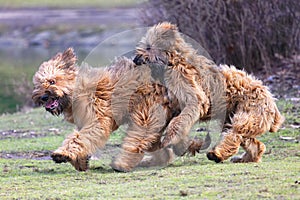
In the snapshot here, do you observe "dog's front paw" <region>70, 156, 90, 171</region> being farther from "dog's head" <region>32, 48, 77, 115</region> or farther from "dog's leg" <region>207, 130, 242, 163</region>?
"dog's leg" <region>207, 130, 242, 163</region>

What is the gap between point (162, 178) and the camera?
349 inches

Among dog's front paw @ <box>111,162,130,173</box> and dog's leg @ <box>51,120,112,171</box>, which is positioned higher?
dog's leg @ <box>51,120,112,171</box>

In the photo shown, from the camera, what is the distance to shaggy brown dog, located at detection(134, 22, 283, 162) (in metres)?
9.62

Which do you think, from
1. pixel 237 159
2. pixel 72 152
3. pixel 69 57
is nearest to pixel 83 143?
pixel 72 152

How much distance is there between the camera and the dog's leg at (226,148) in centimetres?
965

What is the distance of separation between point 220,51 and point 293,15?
1.88 metres

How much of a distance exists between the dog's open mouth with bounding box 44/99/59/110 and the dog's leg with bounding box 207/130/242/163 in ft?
6.60

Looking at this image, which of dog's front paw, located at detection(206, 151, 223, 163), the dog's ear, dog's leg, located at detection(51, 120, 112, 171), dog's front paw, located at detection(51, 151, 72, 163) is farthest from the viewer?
the dog's ear

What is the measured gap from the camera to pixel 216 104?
32.8ft

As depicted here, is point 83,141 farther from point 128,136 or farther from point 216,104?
point 216,104

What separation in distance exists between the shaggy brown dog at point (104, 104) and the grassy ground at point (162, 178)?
33 cm

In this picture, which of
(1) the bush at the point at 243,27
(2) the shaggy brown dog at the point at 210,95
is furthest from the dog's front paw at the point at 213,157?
(1) the bush at the point at 243,27

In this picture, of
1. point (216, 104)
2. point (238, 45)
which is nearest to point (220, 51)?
point (238, 45)

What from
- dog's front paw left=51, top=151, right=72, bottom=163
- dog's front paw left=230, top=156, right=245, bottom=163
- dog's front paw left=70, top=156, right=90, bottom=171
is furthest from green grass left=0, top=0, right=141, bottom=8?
dog's front paw left=51, top=151, right=72, bottom=163
